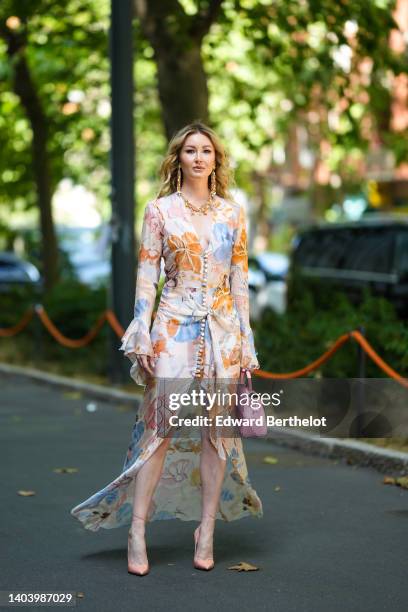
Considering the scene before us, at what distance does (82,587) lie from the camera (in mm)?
5855

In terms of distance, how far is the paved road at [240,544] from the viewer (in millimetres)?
5730

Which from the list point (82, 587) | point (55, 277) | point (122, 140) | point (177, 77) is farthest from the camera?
point (55, 277)

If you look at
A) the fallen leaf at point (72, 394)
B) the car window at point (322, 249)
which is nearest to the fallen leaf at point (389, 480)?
the fallen leaf at point (72, 394)

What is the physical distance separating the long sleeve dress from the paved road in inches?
14.8

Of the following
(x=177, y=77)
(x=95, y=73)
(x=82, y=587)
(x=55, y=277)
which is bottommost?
(x=82, y=587)

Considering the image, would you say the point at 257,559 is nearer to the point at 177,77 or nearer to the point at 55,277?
the point at 177,77

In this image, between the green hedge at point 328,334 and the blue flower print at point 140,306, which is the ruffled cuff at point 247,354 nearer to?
the blue flower print at point 140,306

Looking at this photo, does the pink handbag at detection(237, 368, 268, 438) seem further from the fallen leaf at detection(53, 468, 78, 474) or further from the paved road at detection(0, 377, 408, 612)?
the fallen leaf at detection(53, 468, 78, 474)

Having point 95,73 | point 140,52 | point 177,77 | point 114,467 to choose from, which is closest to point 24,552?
point 114,467

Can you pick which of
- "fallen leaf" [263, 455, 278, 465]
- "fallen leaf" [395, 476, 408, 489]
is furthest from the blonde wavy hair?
"fallen leaf" [263, 455, 278, 465]

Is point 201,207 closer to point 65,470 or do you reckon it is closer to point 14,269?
point 65,470

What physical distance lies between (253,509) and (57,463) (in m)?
3.25

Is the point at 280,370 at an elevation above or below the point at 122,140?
below

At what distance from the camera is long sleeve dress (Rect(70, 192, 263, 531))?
6.06 meters
